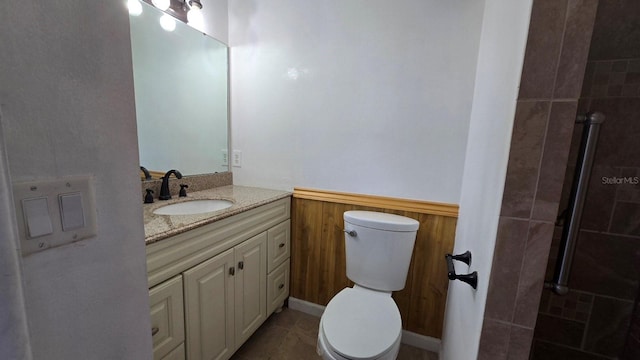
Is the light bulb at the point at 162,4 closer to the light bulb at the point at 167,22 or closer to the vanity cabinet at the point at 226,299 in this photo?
the light bulb at the point at 167,22

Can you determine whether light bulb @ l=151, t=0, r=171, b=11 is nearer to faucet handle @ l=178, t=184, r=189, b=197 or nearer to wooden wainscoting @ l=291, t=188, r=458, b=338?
faucet handle @ l=178, t=184, r=189, b=197

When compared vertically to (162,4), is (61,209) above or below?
below

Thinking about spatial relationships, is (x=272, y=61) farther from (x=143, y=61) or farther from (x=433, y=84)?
(x=433, y=84)

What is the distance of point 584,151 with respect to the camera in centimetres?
59

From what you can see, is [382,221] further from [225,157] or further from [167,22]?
[167,22]

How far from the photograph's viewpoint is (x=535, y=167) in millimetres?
556

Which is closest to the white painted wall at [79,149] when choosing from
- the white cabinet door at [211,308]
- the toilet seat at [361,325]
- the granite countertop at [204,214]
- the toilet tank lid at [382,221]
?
the granite countertop at [204,214]

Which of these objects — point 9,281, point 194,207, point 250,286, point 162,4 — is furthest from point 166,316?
point 162,4

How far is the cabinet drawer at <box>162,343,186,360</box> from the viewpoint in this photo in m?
1.00

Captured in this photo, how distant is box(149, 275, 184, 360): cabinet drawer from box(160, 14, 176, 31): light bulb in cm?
139

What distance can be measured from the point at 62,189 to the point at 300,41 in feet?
5.22

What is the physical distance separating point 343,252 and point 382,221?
1.49ft

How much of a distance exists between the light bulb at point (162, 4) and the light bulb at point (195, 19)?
0.57 ft

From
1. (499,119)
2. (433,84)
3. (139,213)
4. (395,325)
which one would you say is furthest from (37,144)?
(433,84)
